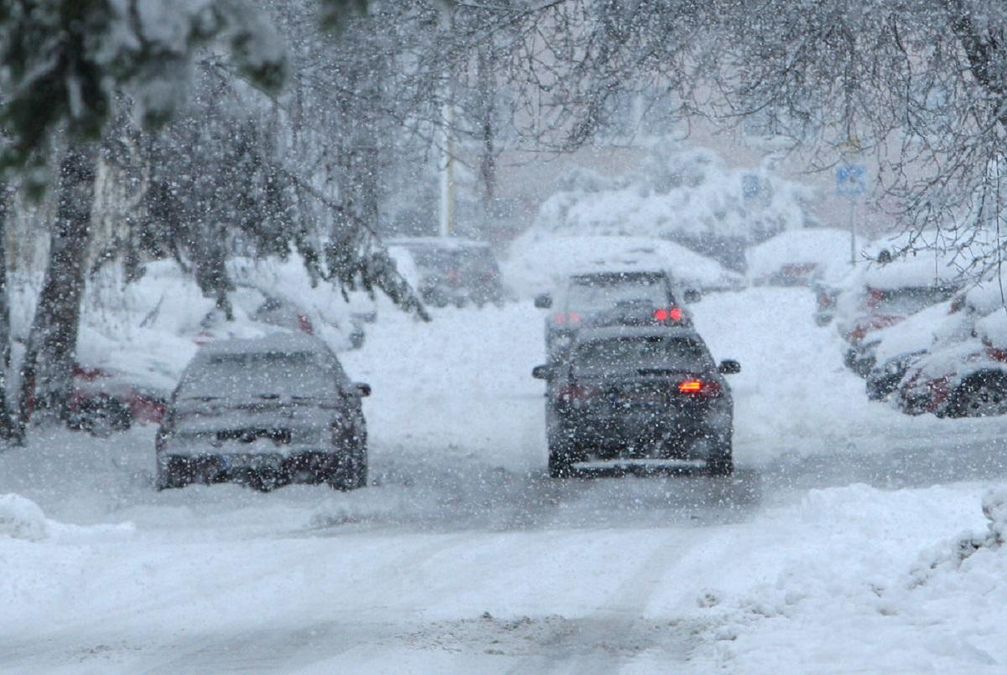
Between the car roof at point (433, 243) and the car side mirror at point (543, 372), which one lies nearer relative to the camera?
the car side mirror at point (543, 372)

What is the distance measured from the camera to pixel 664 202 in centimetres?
5144

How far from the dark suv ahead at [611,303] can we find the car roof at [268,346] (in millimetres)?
8377

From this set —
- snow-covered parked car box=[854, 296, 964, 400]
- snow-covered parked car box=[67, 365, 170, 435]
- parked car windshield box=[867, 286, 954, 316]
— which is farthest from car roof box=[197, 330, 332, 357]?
parked car windshield box=[867, 286, 954, 316]

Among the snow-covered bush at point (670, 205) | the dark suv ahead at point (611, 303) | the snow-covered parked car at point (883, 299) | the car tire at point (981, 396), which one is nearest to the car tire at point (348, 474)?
the car tire at point (981, 396)

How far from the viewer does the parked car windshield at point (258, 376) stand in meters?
14.3

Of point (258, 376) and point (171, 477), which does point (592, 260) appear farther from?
point (171, 477)

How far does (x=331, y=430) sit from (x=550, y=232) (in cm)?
3698

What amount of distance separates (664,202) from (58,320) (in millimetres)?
35676

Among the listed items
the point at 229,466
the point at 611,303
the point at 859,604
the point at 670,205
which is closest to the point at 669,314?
the point at 611,303

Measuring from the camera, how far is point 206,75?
13383 millimetres

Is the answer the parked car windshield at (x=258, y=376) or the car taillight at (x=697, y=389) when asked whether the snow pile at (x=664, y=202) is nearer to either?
the car taillight at (x=697, y=389)

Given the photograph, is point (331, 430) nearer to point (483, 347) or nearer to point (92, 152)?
point (92, 152)

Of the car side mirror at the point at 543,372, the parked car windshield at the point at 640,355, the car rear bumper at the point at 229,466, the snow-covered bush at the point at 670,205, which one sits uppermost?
the snow-covered bush at the point at 670,205

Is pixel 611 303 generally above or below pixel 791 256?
below
